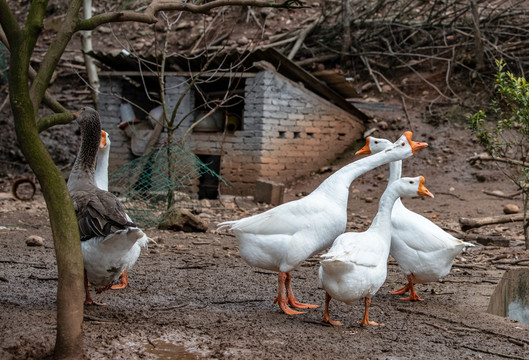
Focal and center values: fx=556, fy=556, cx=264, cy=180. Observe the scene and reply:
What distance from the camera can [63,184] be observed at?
320 centimetres

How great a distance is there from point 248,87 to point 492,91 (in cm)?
692

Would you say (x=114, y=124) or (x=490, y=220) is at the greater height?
(x=114, y=124)

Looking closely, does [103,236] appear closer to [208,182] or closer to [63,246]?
[63,246]

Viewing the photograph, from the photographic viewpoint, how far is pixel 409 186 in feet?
15.4

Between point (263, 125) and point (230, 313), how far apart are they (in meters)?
9.86

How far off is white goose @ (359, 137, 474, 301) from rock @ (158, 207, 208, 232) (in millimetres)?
4367

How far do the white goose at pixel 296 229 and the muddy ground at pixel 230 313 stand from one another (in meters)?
0.43

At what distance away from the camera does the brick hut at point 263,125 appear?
1412cm

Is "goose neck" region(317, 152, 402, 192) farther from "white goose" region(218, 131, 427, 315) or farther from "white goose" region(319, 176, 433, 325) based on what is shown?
"white goose" region(319, 176, 433, 325)

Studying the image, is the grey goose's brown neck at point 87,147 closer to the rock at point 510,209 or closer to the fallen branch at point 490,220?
the fallen branch at point 490,220

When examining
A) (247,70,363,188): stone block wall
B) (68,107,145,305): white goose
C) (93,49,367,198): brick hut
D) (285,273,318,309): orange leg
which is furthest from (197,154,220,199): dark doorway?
(68,107,145,305): white goose

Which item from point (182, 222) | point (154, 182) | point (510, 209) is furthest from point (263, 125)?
point (510, 209)

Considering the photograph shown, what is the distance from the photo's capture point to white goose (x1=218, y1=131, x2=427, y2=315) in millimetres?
4598

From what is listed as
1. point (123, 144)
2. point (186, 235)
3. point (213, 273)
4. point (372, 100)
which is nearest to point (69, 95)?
point (123, 144)
